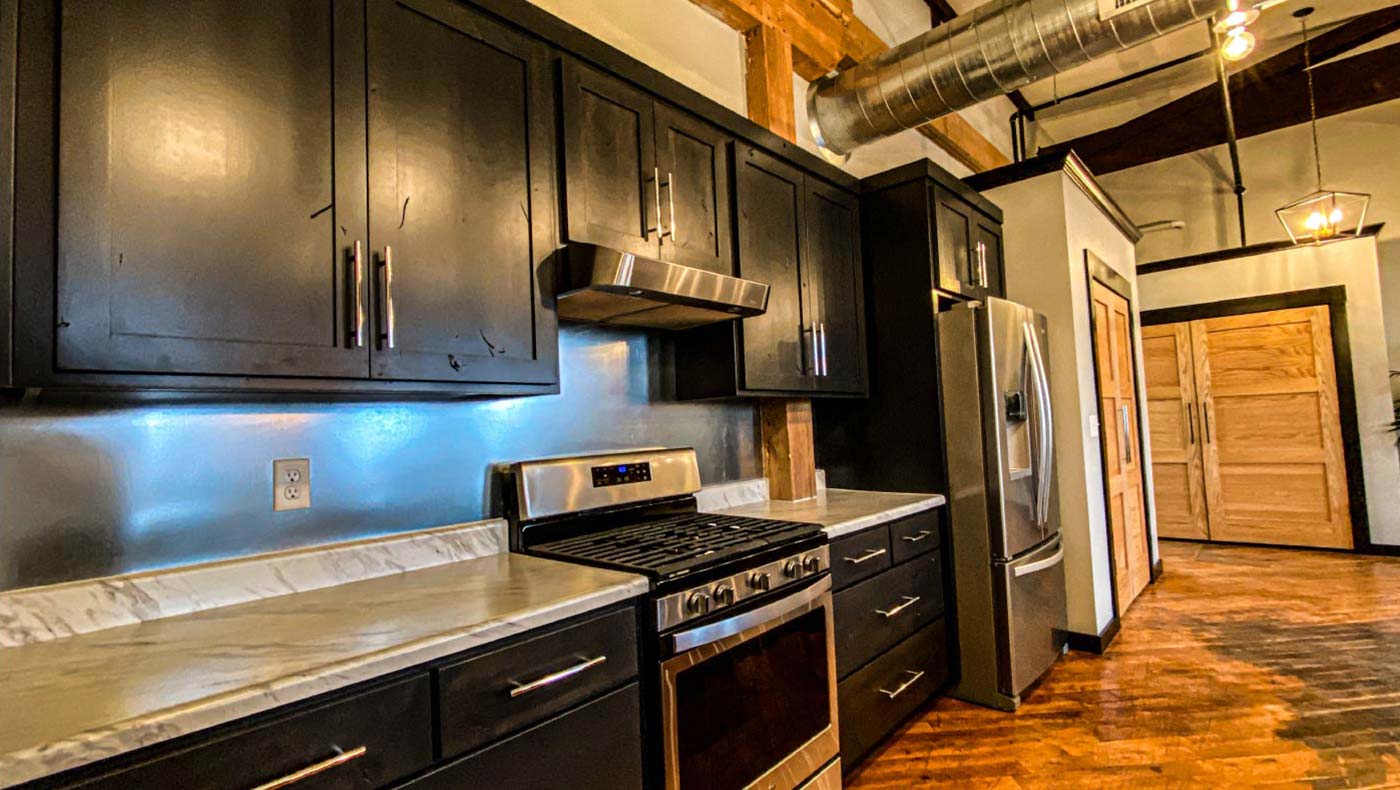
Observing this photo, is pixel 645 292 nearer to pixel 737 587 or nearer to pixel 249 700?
pixel 737 587

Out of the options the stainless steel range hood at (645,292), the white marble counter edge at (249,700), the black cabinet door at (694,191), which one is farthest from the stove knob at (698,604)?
the black cabinet door at (694,191)

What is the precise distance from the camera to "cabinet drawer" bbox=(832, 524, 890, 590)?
7.03ft

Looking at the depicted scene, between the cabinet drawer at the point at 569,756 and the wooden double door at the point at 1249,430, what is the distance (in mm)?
6052

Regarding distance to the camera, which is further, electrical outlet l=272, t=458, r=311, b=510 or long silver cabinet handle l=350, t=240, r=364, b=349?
electrical outlet l=272, t=458, r=311, b=510

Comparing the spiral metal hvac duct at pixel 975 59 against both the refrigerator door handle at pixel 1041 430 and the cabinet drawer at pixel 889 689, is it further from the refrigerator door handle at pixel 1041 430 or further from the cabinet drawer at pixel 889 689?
the cabinet drawer at pixel 889 689

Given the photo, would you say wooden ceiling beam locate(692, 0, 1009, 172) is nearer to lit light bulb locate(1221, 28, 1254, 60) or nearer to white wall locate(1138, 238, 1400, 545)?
lit light bulb locate(1221, 28, 1254, 60)

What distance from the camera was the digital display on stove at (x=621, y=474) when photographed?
2105 mm

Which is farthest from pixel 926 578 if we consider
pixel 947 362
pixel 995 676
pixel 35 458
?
pixel 35 458

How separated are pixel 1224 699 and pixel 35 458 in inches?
154

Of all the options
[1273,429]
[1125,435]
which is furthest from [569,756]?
[1273,429]

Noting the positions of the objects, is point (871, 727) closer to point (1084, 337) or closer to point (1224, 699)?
point (1224, 699)

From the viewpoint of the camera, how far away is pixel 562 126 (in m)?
1.79

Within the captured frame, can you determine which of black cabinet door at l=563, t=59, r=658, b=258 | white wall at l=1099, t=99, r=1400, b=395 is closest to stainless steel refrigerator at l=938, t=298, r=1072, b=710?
black cabinet door at l=563, t=59, r=658, b=258

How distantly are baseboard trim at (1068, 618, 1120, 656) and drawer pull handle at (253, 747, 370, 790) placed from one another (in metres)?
3.42
